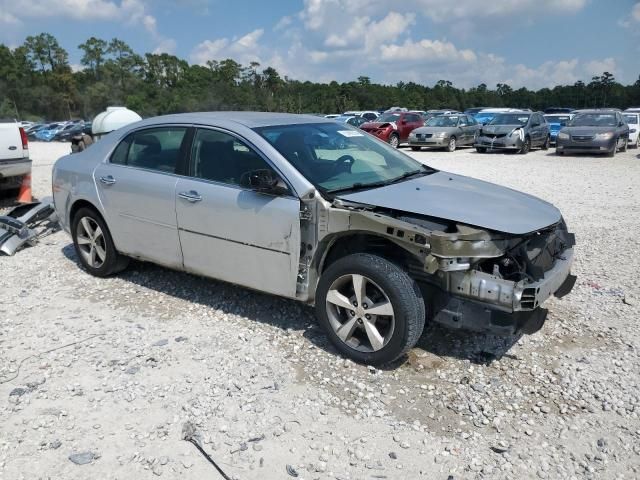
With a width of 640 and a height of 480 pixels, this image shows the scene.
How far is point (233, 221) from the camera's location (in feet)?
13.7

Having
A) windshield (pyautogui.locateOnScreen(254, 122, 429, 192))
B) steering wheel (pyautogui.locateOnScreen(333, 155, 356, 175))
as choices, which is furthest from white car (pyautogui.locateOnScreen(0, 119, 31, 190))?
steering wheel (pyautogui.locateOnScreen(333, 155, 356, 175))

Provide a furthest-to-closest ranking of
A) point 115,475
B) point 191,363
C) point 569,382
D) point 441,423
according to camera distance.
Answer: point 191,363, point 569,382, point 441,423, point 115,475

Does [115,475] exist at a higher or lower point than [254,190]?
lower

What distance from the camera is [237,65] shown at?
80562 mm

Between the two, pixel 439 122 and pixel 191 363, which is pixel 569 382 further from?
pixel 439 122

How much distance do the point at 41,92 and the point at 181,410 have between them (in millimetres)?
79064

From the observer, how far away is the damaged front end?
131 inches

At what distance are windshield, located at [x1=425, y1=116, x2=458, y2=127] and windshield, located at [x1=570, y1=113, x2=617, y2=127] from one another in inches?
184

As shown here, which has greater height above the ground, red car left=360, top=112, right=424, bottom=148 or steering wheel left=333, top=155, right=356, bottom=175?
steering wheel left=333, top=155, right=356, bottom=175

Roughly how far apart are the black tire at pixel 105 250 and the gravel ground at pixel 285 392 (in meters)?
0.23

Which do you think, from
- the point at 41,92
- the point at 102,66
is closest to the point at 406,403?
the point at 41,92

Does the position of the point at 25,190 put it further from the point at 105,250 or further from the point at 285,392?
the point at 285,392

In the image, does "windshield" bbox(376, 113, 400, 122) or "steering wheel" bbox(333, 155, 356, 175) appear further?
"windshield" bbox(376, 113, 400, 122)

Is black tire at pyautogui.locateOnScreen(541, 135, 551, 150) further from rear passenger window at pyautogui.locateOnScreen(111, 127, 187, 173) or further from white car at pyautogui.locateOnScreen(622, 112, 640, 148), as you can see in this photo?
rear passenger window at pyautogui.locateOnScreen(111, 127, 187, 173)
